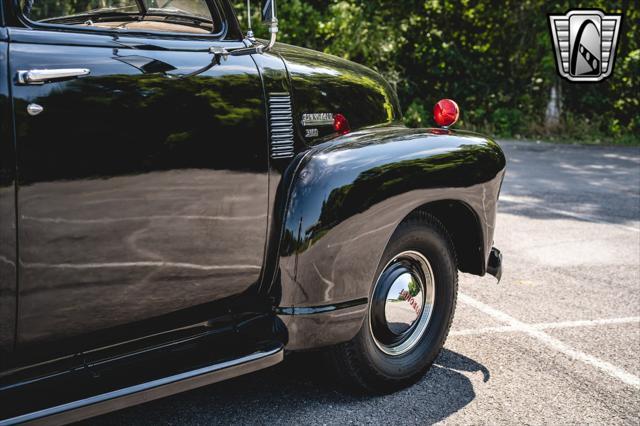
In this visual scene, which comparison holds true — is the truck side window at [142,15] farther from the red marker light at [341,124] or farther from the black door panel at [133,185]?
the red marker light at [341,124]

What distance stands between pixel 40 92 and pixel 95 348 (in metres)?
0.89

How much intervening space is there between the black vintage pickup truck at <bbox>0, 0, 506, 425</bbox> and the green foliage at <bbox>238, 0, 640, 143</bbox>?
12140 millimetres

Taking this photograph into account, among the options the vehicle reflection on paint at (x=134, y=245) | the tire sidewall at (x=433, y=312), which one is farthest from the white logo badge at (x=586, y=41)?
the vehicle reflection on paint at (x=134, y=245)

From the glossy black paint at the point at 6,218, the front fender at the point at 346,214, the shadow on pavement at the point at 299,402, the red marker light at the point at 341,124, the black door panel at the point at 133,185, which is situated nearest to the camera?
the glossy black paint at the point at 6,218

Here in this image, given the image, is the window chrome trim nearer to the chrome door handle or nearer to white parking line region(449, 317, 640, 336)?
the chrome door handle

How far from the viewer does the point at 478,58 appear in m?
16.0

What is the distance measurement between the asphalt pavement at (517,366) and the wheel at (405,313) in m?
0.12

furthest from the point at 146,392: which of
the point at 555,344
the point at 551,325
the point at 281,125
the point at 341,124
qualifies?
the point at 551,325

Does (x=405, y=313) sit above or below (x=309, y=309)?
below

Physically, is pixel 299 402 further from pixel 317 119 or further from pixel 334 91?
pixel 334 91

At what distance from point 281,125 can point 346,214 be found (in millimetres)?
451

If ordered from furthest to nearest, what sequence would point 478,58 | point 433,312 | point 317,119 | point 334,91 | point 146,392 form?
point 478,58, point 433,312, point 334,91, point 317,119, point 146,392

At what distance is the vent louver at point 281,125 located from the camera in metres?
2.94

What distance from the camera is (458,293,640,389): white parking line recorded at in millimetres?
3678
